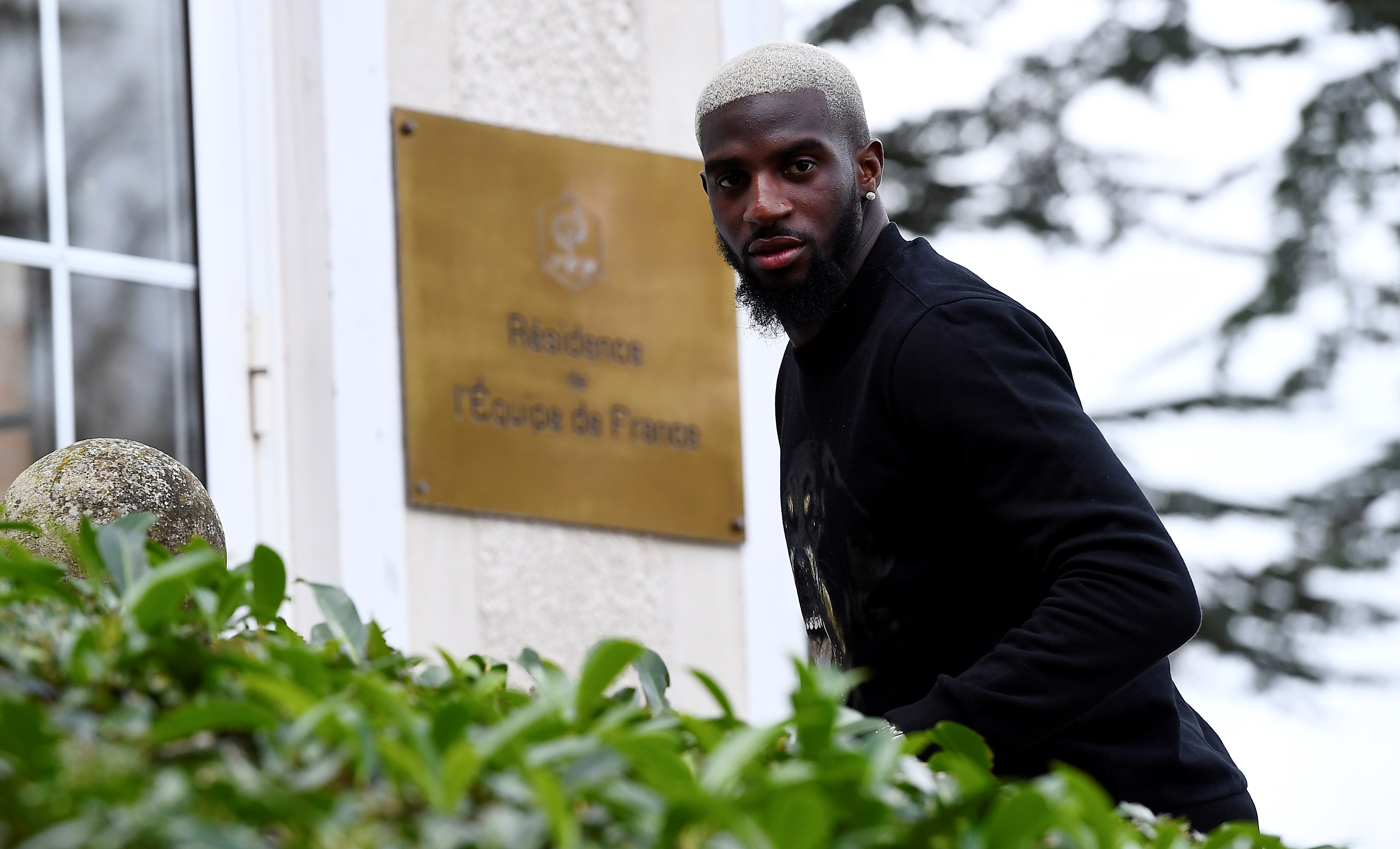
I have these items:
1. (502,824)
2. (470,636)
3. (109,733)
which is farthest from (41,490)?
(470,636)

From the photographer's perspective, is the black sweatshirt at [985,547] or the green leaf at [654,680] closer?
the green leaf at [654,680]

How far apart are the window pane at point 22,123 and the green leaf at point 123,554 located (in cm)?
245

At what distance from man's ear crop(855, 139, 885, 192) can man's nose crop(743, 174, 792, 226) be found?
14cm

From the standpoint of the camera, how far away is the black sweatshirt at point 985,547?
6.91ft

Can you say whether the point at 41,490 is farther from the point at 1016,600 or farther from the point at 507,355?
the point at 507,355

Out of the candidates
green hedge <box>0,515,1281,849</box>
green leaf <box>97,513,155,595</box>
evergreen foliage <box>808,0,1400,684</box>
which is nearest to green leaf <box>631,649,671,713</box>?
green hedge <box>0,515,1281,849</box>

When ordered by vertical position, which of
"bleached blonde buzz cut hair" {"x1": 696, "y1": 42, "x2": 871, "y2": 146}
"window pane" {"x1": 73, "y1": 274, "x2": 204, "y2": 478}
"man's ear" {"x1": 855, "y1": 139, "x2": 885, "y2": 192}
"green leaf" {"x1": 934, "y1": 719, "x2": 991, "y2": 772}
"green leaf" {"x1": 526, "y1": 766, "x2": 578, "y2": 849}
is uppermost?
"bleached blonde buzz cut hair" {"x1": 696, "y1": 42, "x2": 871, "y2": 146}

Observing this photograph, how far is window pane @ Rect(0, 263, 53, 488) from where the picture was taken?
3.63 metres

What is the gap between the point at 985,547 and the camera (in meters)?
2.34

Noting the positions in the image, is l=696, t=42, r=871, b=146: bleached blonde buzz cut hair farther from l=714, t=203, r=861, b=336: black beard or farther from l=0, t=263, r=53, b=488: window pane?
l=0, t=263, r=53, b=488: window pane

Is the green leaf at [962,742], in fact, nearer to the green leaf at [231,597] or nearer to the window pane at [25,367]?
the green leaf at [231,597]

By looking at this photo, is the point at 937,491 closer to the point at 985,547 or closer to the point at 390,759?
the point at 985,547

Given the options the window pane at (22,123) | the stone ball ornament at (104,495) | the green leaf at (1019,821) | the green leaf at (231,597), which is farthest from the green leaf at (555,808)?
the window pane at (22,123)

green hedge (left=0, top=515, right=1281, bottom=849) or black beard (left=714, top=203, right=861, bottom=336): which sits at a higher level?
black beard (left=714, top=203, right=861, bottom=336)
